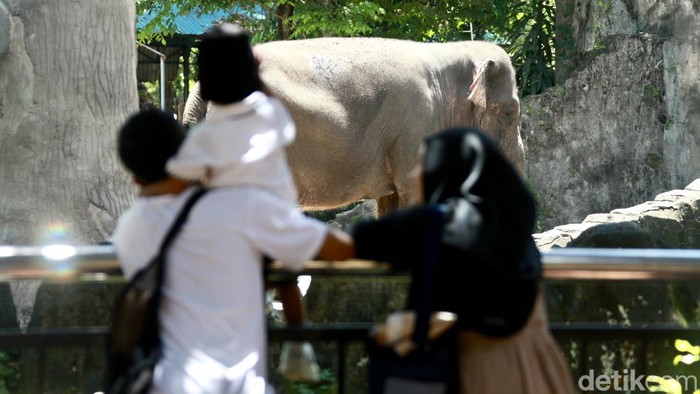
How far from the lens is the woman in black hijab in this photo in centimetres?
302

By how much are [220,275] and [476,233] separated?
0.64 meters

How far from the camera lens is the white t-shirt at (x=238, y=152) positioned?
309 cm

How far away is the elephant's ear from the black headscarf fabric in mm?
7718

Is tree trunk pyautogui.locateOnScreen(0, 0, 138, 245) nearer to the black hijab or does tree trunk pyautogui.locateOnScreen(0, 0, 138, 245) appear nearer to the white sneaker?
the white sneaker

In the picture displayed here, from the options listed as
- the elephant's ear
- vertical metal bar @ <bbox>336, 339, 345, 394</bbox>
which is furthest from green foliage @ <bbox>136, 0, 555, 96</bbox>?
vertical metal bar @ <bbox>336, 339, 345, 394</bbox>

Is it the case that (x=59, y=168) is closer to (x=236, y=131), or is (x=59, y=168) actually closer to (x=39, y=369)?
(x=39, y=369)

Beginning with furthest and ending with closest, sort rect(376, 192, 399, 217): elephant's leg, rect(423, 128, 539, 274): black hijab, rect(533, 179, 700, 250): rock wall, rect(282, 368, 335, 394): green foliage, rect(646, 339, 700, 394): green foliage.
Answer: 1. rect(533, 179, 700, 250): rock wall
2. rect(376, 192, 399, 217): elephant's leg
3. rect(282, 368, 335, 394): green foliage
4. rect(646, 339, 700, 394): green foliage
5. rect(423, 128, 539, 274): black hijab

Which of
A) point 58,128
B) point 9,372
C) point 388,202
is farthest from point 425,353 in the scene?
point 388,202

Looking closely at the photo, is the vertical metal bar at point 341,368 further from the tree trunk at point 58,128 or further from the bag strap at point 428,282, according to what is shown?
the tree trunk at point 58,128

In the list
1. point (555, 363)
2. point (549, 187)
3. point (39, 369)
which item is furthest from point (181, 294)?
point (549, 187)

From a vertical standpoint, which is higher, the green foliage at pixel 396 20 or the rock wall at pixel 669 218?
the green foliage at pixel 396 20

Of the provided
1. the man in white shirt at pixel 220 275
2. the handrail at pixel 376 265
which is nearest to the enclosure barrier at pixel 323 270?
the handrail at pixel 376 265

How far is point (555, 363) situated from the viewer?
3.17 metres

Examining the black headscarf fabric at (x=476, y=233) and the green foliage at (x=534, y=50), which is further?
the green foliage at (x=534, y=50)
